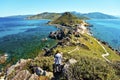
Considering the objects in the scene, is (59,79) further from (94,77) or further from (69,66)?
(94,77)

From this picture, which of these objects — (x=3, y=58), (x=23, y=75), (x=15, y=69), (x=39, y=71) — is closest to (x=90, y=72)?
(x=39, y=71)

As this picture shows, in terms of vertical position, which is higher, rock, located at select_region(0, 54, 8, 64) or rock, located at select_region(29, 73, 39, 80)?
rock, located at select_region(29, 73, 39, 80)

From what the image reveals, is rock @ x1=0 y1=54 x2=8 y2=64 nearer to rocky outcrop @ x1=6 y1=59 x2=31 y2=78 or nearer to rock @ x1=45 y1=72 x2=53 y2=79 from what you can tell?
rocky outcrop @ x1=6 y1=59 x2=31 y2=78

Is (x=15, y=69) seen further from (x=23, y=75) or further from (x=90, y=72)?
(x=90, y=72)

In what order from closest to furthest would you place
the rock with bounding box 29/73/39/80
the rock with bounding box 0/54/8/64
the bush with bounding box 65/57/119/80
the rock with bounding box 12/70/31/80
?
the bush with bounding box 65/57/119/80, the rock with bounding box 29/73/39/80, the rock with bounding box 12/70/31/80, the rock with bounding box 0/54/8/64

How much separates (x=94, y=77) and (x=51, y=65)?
422 inches

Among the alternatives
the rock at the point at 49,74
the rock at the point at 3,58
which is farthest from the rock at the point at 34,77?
the rock at the point at 3,58

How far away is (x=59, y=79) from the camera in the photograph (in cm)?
3791

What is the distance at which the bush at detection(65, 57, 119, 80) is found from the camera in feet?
117

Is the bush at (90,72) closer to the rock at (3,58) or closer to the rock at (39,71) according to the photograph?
the rock at (39,71)

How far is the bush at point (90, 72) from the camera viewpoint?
35.7 m

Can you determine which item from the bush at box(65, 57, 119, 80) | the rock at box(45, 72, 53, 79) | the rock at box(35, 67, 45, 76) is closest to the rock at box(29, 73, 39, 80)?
the rock at box(35, 67, 45, 76)

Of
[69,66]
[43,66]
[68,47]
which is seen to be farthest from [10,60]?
[69,66]

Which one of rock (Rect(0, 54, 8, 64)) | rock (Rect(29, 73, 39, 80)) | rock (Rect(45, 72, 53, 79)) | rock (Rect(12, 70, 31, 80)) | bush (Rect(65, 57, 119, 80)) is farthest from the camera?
rock (Rect(0, 54, 8, 64))
